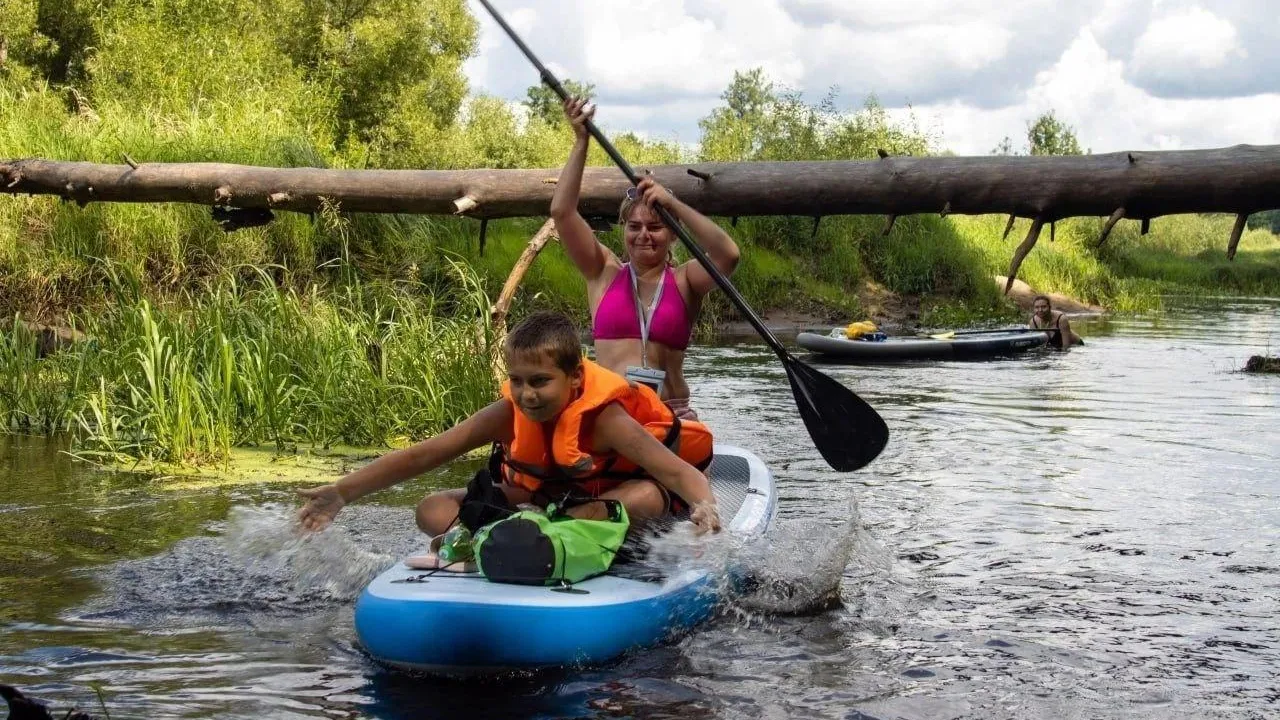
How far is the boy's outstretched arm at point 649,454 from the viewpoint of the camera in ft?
15.5

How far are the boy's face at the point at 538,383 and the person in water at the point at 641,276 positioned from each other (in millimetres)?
980

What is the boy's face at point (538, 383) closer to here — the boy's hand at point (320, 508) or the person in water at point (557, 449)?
the person in water at point (557, 449)

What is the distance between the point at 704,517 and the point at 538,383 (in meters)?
0.71

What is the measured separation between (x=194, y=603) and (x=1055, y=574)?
3534 millimetres

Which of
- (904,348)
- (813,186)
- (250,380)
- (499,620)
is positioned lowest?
(499,620)

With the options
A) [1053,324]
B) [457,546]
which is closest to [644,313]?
[457,546]

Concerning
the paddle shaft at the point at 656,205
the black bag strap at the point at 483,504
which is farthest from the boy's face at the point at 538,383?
the paddle shaft at the point at 656,205

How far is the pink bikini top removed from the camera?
565 cm

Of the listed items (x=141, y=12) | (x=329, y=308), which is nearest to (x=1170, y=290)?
(x=141, y=12)

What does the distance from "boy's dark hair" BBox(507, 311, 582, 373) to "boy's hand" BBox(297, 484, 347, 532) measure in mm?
748

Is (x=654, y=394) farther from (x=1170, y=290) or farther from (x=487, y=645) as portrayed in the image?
(x=1170, y=290)

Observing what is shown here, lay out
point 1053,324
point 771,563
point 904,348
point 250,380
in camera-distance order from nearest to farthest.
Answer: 1. point 771,563
2. point 250,380
3. point 904,348
4. point 1053,324

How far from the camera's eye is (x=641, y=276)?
5754 mm

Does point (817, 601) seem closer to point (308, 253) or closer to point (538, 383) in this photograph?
point (538, 383)
